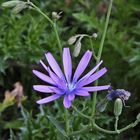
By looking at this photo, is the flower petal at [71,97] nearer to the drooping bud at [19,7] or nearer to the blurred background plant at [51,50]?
the drooping bud at [19,7]

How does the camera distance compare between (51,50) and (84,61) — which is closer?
(84,61)

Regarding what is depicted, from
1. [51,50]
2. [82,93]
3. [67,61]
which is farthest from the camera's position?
[51,50]

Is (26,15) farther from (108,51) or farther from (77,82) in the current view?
(77,82)

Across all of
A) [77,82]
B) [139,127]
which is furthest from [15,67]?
[77,82]

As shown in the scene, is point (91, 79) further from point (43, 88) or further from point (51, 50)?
point (51, 50)

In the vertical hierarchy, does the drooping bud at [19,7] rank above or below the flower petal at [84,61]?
above

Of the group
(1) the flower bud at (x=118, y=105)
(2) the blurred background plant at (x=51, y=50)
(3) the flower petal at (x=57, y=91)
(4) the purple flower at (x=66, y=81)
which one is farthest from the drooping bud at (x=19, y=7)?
(2) the blurred background plant at (x=51, y=50)

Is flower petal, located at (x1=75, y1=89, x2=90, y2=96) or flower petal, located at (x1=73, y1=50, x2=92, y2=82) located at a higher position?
flower petal, located at (x1=73, y1=50, x2=92, y2=82)

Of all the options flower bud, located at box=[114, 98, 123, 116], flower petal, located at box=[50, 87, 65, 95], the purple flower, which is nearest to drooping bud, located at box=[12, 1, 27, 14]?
the purple flower

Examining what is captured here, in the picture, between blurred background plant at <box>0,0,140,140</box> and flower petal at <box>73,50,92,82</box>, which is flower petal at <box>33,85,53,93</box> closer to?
flower petal at <box>73,50,92,82</box>

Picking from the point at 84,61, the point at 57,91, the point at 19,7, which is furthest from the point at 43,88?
the point at 19,7

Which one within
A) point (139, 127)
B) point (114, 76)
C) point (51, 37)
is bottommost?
point (139, 127)
